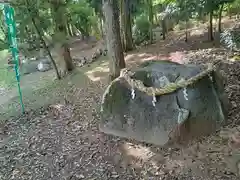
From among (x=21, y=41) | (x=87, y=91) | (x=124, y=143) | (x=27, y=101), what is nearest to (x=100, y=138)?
(x=124, y=143)

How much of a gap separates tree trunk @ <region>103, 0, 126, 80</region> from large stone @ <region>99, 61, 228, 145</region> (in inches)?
43.6

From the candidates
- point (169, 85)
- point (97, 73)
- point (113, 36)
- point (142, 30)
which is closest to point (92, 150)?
point (169, 85)

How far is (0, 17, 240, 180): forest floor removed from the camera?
329 centimetres

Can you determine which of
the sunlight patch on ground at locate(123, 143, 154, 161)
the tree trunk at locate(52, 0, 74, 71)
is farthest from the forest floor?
the tree trunk at locate(52, 0, 74, 71)

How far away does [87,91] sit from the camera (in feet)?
19.7

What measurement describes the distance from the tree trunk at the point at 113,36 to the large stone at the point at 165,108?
111 centimetres

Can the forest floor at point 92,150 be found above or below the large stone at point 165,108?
below

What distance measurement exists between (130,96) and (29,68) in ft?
27.8

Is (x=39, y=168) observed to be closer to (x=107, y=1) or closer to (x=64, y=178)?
(x=64, y=178)

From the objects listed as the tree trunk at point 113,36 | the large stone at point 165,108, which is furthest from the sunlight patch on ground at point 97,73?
the large stone at point 165,108

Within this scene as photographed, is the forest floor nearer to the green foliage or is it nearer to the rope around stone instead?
the rope around stone

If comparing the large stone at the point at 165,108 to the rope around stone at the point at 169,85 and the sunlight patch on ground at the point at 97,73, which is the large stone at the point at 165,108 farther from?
the sunlight patch on ground at the point at 97,73

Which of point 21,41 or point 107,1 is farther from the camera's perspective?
point 21,41

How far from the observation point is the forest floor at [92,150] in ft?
10.8
